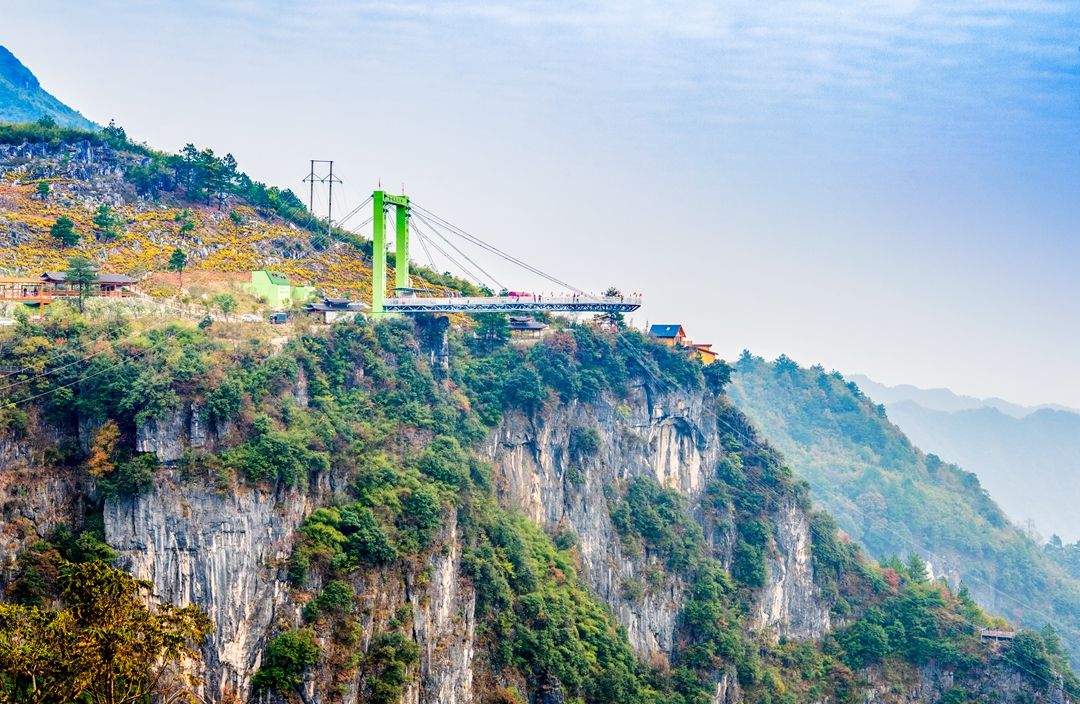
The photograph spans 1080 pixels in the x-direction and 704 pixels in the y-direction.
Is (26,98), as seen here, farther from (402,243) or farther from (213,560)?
(213,560)

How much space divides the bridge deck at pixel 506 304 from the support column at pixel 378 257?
0.45 metres

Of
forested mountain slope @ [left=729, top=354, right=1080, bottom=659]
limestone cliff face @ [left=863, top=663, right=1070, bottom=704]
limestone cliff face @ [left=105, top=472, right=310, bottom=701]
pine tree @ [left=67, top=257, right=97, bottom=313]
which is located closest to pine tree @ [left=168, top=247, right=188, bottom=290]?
pine tree @ [left=67, top=257, right=97, bottom=313]

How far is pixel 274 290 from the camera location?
144ft

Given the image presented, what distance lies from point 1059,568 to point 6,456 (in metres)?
89.2

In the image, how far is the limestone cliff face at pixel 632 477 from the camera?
46.1 m

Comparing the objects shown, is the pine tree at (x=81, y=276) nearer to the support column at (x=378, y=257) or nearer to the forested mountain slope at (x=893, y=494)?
the support column at (x=378, y=257)

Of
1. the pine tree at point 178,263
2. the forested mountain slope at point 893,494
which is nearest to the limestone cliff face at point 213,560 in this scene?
the pine tree at point 178,263

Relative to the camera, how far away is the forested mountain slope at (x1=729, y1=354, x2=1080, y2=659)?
8500cm

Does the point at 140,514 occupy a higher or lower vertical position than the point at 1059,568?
higher

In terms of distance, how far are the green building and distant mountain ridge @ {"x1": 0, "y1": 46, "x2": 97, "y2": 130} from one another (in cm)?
5057

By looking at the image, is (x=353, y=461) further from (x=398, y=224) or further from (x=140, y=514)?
(x=398, y=224)

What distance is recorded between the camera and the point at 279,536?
31750 mm

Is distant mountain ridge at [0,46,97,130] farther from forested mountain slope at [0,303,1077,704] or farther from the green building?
forested mountain slope at [0,303,1077,704]

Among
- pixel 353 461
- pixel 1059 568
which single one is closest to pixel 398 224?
pixel 353 461
